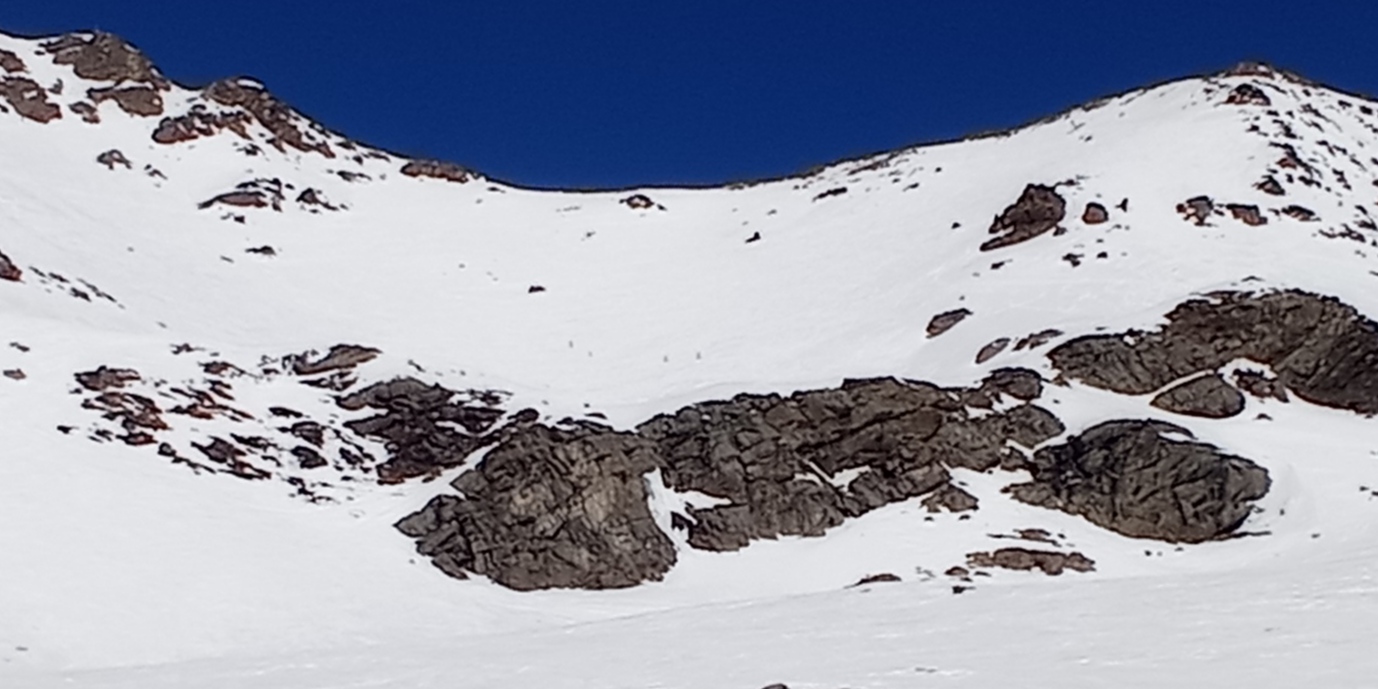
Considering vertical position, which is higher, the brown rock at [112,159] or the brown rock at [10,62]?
the brown rock at [10,62]

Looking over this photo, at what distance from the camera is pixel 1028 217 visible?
47.5m

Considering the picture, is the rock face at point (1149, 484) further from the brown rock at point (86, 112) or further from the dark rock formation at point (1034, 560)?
the brown rock at point (86, 112)

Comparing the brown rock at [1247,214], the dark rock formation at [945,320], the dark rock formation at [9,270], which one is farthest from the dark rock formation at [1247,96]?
the dark rock formation at [9,270]

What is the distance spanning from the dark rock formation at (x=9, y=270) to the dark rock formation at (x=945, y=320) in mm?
22856

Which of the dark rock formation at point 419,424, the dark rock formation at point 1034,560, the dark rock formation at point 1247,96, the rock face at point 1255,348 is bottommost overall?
the dark rock formation at point 1034,560

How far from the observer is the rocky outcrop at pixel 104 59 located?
6500 cm

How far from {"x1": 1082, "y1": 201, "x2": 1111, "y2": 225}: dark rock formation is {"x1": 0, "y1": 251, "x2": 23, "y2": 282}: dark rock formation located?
29.5 meters

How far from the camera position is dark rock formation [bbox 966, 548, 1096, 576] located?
92.2 feet

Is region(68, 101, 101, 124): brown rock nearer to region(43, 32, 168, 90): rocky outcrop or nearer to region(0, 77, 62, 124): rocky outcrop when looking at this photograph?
region(0, 77, 62, 124): rocky outcrop

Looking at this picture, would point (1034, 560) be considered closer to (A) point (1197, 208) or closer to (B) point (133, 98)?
(A) point (1197, 208)

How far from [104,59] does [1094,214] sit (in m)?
42.1

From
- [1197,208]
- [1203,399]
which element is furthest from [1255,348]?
[1197,208]

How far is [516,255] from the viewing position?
54.1 metres

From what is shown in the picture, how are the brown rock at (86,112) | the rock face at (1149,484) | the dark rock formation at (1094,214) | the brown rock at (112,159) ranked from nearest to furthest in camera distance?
the rock face at (1149,484) → the dark rock formation at (1094,214) → the brown rock at (112,159) → the brown rock at (86,112)
